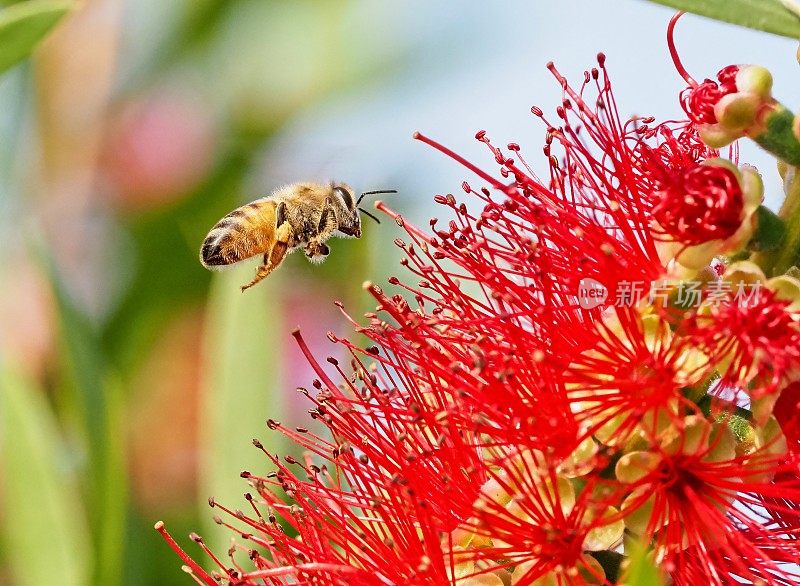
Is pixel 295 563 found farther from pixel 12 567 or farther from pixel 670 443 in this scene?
pixel 12 567

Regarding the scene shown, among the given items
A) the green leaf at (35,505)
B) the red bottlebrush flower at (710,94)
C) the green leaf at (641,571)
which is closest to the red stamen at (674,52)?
the red bottlebrush flower at (710,94)

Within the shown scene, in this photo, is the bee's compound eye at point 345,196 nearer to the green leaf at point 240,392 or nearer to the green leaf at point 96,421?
the green leaf at point 240,392

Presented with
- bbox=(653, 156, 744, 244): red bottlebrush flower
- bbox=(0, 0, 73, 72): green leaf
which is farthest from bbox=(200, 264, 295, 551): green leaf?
bbox=(653, 156, 744, 244): red bottlebrush flower

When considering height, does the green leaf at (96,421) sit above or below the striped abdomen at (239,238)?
below

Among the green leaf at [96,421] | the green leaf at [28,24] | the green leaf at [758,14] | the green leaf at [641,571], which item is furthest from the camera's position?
the green leaf at [96,421]

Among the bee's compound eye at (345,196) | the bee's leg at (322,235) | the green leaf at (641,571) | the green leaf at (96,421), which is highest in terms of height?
the bee's compound eye at (345,196)

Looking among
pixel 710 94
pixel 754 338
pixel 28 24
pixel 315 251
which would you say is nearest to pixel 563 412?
pixel 754 338

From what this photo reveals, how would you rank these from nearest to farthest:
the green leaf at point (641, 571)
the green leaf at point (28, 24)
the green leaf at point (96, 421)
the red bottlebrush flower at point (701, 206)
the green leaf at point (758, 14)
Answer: the green leaf at point (641, 571)
the green leaf at point (758, 14)
the red bottlebrush flower at point (701, 206)
the green leaf at point (28, 24)
the green leaf at point (96, 421)
